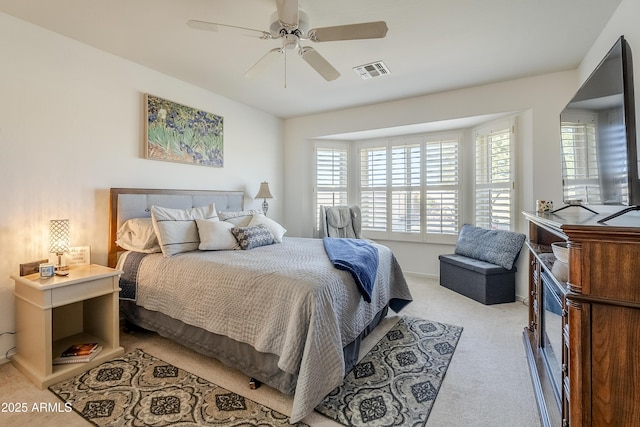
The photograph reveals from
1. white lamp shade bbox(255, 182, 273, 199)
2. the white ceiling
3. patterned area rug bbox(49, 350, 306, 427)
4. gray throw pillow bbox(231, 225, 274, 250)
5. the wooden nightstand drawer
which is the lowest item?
patterned area rug bbox(49, 350, 306, 427)

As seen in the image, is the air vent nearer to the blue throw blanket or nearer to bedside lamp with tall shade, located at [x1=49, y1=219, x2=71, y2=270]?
the blue throw blanket

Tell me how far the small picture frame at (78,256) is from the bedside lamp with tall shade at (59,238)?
0.14m

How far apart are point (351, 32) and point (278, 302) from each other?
1.74 m

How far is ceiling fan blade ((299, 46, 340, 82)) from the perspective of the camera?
7.05 ft

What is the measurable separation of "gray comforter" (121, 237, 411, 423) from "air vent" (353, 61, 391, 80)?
198 centimetres

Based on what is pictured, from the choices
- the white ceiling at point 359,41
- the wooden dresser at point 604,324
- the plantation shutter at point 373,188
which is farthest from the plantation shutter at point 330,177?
the wooden dresser at point 604,324

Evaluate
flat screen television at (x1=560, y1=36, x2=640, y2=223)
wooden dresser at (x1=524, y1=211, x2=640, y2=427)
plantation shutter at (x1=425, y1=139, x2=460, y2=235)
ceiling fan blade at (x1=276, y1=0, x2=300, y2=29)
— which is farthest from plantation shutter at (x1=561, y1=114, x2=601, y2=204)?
plantation shutter at (x1=425, y1=139, x2=460, y2=235)

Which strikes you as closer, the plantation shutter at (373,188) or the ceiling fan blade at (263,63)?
the ceiling fan blade at (263,63)

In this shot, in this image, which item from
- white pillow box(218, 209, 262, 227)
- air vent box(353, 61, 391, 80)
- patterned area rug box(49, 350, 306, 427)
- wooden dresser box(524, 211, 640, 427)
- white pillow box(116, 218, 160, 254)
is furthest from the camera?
white pillow box(218, 209, 262, 227)

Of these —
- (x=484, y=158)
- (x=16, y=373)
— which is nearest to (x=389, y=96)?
(x=484, y=158)

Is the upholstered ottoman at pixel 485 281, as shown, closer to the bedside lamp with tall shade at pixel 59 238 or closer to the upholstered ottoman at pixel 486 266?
the upholstered ottoman at pixel 486 266

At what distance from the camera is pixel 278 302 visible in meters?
1.80

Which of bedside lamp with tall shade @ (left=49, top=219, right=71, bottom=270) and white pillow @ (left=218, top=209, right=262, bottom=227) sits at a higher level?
white pillow @ (left=218, top=209, right=262, bottom=227)

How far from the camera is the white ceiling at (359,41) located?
2143mm
